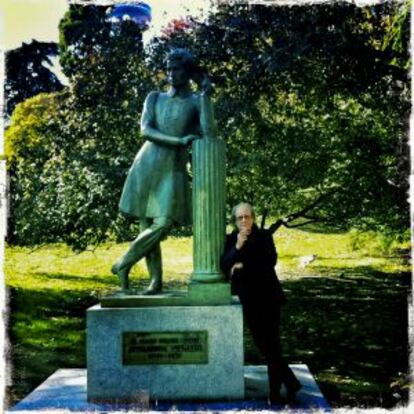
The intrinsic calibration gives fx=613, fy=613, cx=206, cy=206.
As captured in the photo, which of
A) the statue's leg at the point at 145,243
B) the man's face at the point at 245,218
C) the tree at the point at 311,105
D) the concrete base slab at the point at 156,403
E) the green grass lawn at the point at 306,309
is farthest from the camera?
the tree at the point at 311,105

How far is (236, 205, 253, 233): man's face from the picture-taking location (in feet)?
17.3

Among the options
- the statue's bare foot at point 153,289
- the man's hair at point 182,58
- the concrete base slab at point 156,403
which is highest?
the man's hair at point 182,58

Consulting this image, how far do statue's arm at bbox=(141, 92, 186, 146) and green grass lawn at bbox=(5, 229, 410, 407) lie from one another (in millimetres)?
1920

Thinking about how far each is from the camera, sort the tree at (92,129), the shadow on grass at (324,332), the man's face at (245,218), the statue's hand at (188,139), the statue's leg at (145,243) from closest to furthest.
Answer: the man's face at (245,218)
the statue's hand at (188,139)
the statue's leg at (145,243)
the shadow on grass at (324,332)
the tree at (92,129)

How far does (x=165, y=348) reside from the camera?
5.39 meters

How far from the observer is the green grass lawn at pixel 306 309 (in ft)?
Answer: 28.3

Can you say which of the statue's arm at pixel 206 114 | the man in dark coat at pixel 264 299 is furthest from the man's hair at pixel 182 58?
the man in dark coat at pixel 264 299

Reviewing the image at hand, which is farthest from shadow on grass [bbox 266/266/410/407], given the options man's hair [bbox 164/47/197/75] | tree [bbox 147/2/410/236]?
man's hair [bbox 164/47/197/75]

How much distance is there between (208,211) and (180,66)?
143 cm

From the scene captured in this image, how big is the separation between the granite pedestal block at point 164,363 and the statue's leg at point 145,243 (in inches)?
20.7

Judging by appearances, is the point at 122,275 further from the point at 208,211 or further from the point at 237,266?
the point at 237,266

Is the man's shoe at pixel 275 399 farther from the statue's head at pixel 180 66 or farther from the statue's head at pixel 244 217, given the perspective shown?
the statue's head at pixel 180 66

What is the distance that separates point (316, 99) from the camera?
454 inches

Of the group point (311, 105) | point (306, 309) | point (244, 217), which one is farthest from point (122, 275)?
point (306, 309)
